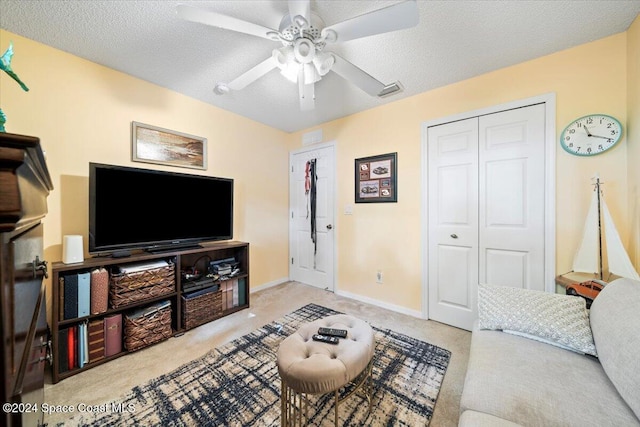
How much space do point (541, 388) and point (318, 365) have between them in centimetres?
94

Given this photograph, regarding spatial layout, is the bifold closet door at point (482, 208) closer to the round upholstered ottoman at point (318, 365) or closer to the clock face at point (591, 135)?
the clock face at point (591, 135)

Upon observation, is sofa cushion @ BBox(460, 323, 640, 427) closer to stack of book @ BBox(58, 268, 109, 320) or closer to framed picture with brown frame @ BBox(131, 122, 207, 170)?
stack of book @ BBox(58, 268, 109, 320)

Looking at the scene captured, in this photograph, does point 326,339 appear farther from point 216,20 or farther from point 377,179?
point 377,179

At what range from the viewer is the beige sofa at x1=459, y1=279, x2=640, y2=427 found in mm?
838

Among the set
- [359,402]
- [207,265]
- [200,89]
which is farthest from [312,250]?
[200,89]

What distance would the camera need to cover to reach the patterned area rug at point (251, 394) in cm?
127

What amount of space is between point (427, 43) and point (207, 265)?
3.02 m

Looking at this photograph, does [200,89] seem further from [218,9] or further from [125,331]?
[125,331]

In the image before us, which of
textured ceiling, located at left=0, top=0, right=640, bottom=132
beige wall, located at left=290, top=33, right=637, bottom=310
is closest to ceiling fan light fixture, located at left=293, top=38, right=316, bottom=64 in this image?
textured ceiling, located at left=0, top=0, right=640, bottom=132

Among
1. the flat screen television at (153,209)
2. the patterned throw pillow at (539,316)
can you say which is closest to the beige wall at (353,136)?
the flat screen television at (153,209)

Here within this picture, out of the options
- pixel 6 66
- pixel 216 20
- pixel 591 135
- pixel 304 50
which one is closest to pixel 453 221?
pixel 591 135

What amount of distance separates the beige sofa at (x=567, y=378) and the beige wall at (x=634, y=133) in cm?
73

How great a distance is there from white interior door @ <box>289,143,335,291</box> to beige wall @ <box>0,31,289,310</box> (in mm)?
895

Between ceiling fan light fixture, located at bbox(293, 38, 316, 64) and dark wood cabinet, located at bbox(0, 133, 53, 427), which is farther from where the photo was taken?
ceiling fan light fixture, located at bbox(293, 38, 316, 64)
